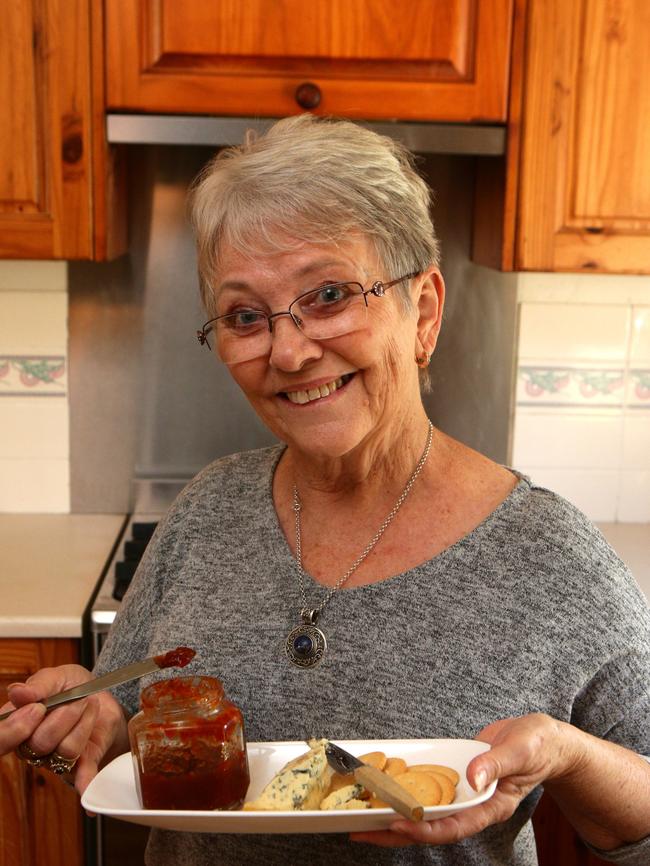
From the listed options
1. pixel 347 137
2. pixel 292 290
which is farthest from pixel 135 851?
pixel 347 137

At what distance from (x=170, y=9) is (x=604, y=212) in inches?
34.4

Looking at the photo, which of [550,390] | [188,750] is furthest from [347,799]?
[550,390]

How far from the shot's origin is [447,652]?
3.68ft

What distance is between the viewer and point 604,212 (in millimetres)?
1962

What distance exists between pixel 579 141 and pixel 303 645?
3.97ft

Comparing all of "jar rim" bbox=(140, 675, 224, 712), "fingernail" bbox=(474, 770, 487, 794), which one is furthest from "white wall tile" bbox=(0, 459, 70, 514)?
"fingernail" bbox=(474, 770, 487, 794)

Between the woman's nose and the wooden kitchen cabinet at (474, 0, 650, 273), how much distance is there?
99 cm

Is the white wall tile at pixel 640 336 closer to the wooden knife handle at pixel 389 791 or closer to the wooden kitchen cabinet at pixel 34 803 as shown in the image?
the wooden kitchen cabinet at pixel 34 803

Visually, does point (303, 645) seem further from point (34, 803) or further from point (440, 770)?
point (34, 803)

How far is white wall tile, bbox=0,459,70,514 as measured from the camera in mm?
2379

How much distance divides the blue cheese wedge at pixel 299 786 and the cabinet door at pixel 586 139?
1.24 m

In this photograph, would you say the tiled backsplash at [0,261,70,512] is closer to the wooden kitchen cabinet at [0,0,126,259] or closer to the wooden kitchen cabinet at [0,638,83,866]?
the wooden kitchen cabinet at [0,0,126,259]

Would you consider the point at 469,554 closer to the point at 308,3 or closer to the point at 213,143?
the point at 213,143

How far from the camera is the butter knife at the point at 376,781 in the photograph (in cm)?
84
